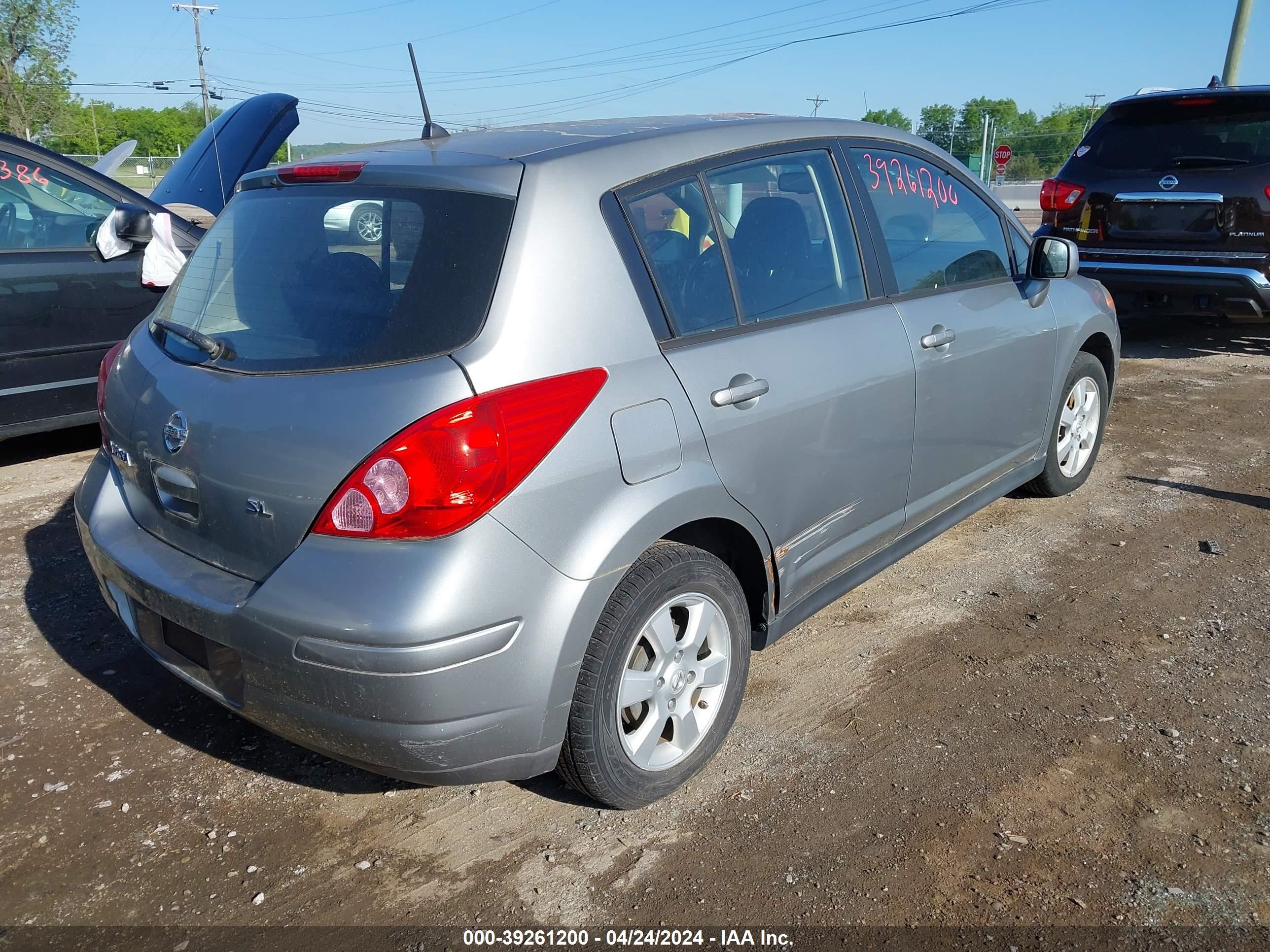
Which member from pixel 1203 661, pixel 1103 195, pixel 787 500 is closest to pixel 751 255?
pixel 787 500

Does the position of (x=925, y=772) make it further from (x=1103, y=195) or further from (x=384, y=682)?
(x=1103, y=195)

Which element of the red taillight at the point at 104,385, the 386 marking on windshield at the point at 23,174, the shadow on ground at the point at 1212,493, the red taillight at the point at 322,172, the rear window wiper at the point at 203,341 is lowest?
the shadow on ground at the point at 1212,493

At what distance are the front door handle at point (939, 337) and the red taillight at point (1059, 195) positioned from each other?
4.84 meters

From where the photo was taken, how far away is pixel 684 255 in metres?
2.69

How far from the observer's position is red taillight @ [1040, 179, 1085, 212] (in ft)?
25.0

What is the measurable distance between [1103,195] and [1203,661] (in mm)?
5175

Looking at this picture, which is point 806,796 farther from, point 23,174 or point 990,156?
point 990,156

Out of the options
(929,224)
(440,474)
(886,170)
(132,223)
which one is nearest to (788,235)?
(886,170)

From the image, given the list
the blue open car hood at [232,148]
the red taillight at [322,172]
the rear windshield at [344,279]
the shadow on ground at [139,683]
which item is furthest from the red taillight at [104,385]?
the blue open car hood at [232,148]

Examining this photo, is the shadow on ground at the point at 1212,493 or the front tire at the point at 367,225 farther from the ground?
the front tire at the point at 367,225

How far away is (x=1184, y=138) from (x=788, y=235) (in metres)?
5.61

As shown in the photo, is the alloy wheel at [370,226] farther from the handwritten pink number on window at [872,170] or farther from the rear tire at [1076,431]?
the rear tire at [1076,431]

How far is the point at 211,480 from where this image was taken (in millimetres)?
2400

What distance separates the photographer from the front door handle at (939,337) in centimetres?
335
